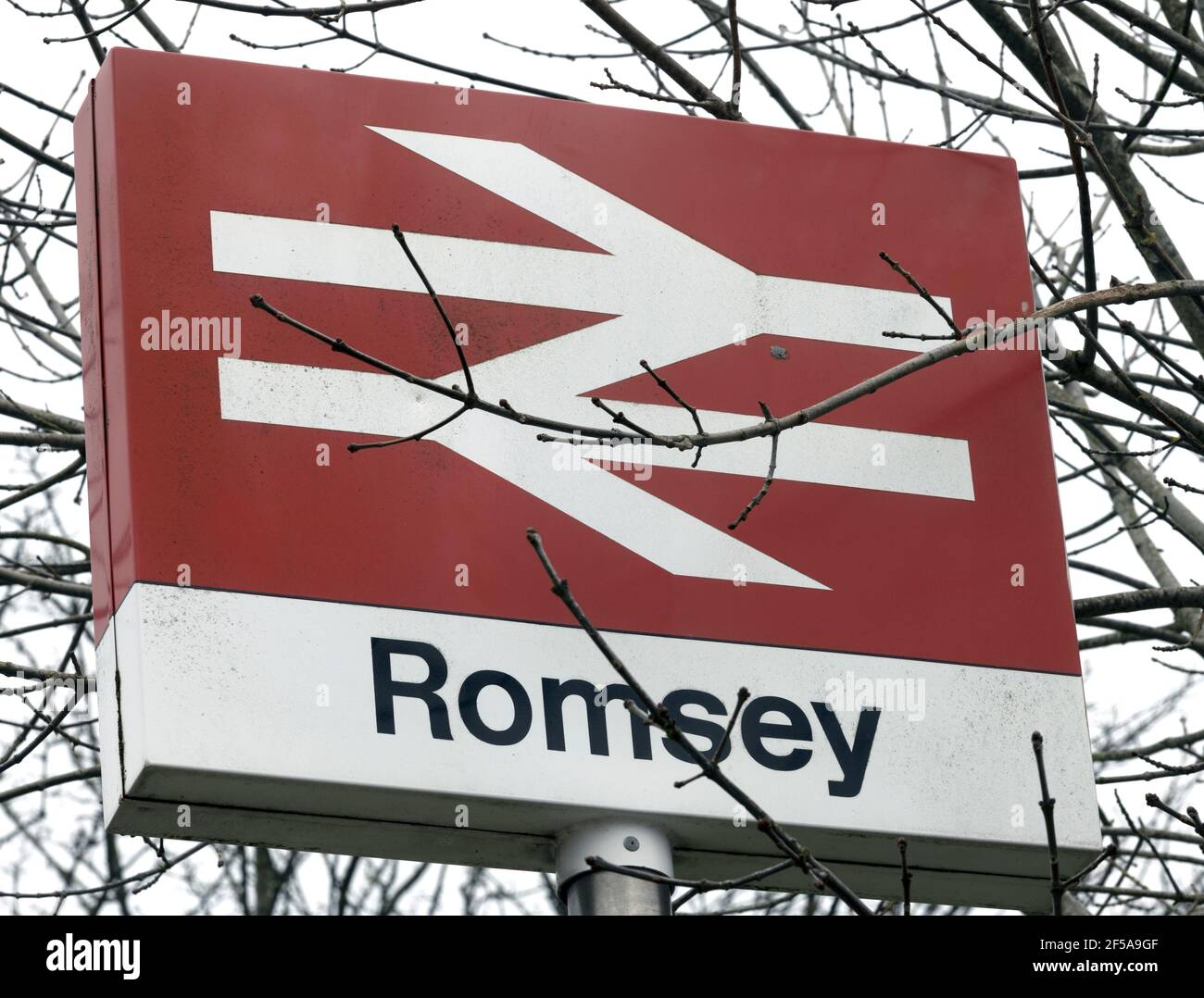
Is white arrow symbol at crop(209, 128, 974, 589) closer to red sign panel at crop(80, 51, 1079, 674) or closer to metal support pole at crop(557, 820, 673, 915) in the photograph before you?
red sign panel at crop(80, 51, 1079, 674)

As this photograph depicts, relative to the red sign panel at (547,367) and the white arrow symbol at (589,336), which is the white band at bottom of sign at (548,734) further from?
the white arrow symbol at (589,336)

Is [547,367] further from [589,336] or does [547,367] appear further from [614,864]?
[614,864]

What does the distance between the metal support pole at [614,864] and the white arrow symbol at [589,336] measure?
54 centimetres

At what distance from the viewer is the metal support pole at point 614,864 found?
320 centimetres

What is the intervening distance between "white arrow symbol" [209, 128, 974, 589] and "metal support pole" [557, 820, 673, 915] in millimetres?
539

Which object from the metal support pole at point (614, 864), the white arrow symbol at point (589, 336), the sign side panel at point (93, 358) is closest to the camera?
the metal support pole at point (614, 864)

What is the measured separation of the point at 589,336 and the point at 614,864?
1.07 m

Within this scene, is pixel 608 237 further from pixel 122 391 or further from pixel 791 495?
pixel 122 391

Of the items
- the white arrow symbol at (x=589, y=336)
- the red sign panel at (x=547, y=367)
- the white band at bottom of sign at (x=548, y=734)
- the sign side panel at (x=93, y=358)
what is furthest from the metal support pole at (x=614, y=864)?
the sign side panel at (x=93, y=358)

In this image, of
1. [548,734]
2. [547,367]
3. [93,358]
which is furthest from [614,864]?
[93,358]

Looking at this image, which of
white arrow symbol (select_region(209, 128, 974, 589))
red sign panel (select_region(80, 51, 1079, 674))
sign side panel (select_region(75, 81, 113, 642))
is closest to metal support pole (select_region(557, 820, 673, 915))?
red sign panel (select_region(80, 51, 1079, 674))

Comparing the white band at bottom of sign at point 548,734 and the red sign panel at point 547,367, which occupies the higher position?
the red sign panel at point 547,367

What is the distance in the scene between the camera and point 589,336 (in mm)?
3799
